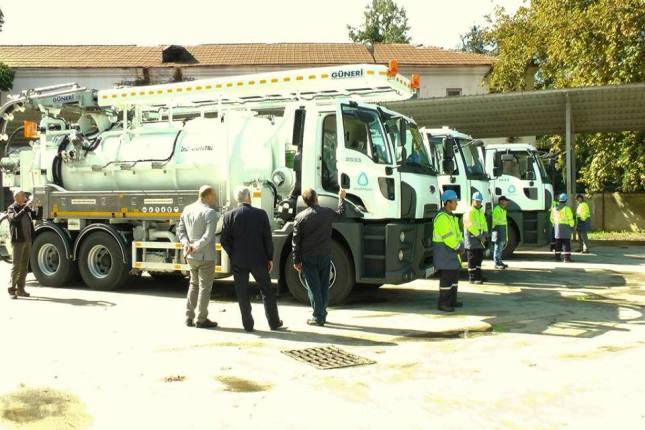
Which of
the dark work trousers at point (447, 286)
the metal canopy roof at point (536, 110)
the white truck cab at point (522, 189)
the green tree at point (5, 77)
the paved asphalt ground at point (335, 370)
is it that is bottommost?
the paved asphalt ground at point (335, 370)

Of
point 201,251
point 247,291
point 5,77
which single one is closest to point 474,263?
point 247,291

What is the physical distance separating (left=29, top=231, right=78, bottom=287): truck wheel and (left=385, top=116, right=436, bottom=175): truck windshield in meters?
6.26

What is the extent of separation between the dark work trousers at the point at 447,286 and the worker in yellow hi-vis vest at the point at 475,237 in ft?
9.87

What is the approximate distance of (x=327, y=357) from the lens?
6.69 metres

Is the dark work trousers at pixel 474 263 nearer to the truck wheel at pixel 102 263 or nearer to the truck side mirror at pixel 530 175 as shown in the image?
the truck side mirror at pixel 530 175

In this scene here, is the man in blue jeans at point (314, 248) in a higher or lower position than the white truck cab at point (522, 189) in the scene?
lower

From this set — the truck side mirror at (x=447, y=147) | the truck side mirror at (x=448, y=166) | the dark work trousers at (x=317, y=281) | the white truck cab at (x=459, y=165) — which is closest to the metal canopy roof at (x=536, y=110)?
the white truck cab at (x=459, y=165)

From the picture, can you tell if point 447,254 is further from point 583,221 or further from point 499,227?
point 583,221

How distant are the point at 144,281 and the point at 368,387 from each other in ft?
27.5

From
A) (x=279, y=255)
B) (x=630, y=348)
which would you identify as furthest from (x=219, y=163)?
(x=630, y=348)

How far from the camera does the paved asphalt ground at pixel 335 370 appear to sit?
4.96 meters

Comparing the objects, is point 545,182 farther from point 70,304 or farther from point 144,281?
point 70,304

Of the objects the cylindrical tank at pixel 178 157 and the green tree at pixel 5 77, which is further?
the green tree at pixel 5 77

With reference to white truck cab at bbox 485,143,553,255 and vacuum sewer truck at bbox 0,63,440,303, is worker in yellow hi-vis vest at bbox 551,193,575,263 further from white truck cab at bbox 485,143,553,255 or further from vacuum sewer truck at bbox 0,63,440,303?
vacuum sewer truck at bbox 0,63,440,303
